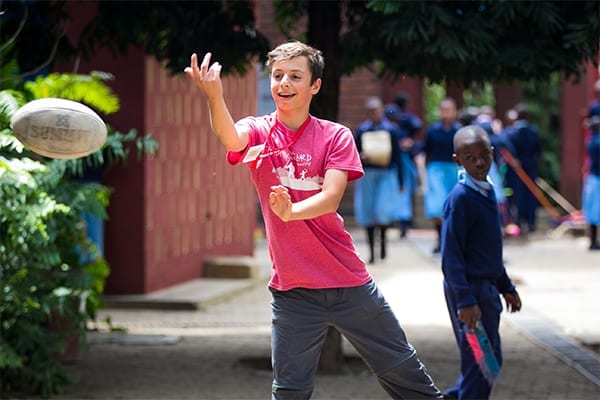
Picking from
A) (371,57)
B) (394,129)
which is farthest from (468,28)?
(394,129)

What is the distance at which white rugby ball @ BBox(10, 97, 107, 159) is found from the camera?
599cm

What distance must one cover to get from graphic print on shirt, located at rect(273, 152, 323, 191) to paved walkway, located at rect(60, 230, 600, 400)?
2.91m

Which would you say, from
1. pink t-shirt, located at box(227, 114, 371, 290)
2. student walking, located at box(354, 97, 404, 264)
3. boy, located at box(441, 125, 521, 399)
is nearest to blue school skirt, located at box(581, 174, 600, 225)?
student walking, located at box(354, 97, 404, 264)

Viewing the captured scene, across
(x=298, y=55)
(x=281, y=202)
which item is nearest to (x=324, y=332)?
(x=281, y=202)

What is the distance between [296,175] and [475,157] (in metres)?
1.75

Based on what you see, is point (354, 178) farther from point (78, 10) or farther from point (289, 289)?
point (78, 10)

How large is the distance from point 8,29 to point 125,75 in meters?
3.26

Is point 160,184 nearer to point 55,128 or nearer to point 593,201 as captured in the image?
point 55,128

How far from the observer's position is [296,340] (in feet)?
18.5

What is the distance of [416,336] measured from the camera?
35.4 feet

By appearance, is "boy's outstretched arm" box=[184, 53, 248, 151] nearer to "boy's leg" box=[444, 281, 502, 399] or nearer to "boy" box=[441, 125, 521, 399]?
"boy" box=[441, 125, 521, 399]

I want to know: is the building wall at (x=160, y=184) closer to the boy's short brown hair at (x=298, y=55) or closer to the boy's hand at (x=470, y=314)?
the boy's hand at (x=470, y=314)

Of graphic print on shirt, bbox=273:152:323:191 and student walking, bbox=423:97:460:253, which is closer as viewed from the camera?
graphic print on shirt, bbox=273:152:323:191

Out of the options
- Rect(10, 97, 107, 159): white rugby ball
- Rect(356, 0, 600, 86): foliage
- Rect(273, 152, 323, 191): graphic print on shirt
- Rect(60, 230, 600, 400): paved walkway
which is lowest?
Rect(60, 230, 600, 400): paved walkway
